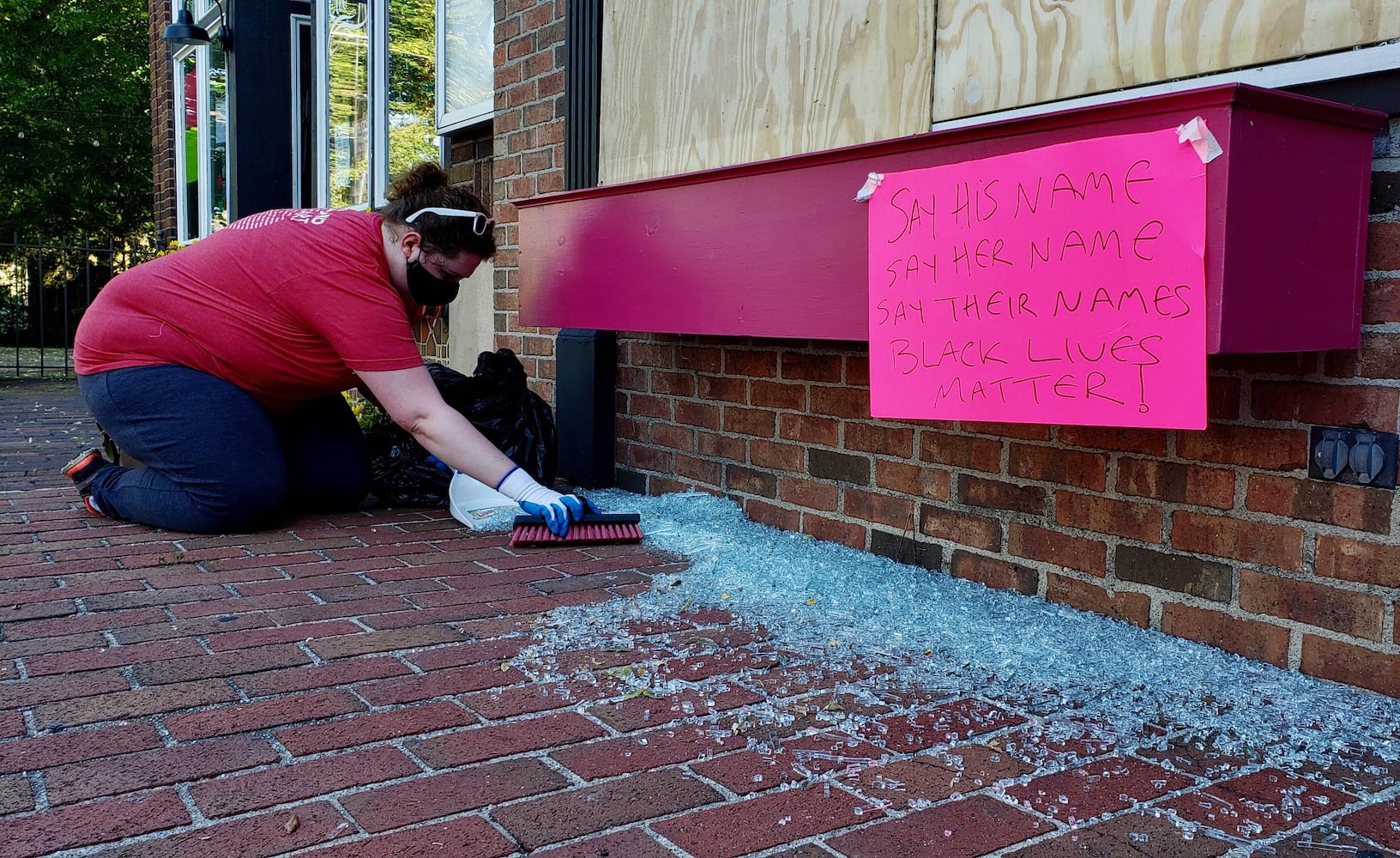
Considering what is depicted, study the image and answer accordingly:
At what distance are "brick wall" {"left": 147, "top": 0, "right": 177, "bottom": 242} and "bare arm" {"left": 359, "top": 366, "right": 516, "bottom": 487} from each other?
951 cm

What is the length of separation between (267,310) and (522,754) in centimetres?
227

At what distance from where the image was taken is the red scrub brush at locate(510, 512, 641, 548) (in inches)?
136

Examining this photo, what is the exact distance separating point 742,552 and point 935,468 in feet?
2.10

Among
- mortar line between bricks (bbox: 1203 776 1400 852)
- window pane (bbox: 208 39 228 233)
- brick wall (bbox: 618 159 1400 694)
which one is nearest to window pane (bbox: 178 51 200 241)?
window pane (bbox: 208 39 228 233)

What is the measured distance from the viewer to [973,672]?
7.59 feet

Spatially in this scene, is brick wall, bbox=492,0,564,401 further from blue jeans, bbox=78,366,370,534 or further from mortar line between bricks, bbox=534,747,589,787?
mortar line between bricks, bbox=534,747,589,787

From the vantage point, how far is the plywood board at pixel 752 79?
9.80ft

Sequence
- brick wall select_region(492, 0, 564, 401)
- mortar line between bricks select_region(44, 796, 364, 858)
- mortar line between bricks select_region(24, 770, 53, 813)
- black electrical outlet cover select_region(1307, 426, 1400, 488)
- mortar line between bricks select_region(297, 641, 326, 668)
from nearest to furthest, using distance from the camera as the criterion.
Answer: mortar line between bricks select_region(44, 796, 364, 858), mortar line between bricks select_region(24, 770, 53, 813), black electrical outlet cover select_region(1307, 426, 1400, 488), mortar line between bricks select_region(297, 641, 326, 668), brick wall select_region(492, 0, 564, 401)

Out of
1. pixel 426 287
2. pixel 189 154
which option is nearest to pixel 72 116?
pixel 189 154

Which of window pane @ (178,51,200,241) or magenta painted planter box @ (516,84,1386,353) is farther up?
window pane @ (178,51,200,241)

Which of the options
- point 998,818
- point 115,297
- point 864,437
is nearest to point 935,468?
point 864,437

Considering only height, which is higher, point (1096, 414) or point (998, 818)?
point (1096, 414)

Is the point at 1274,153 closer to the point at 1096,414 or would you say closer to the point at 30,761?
the point at 1096,414

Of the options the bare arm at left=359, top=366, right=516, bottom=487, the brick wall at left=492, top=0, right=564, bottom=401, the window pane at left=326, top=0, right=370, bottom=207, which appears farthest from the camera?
the window pane at left=326, top=0, right=370, bottom=207
